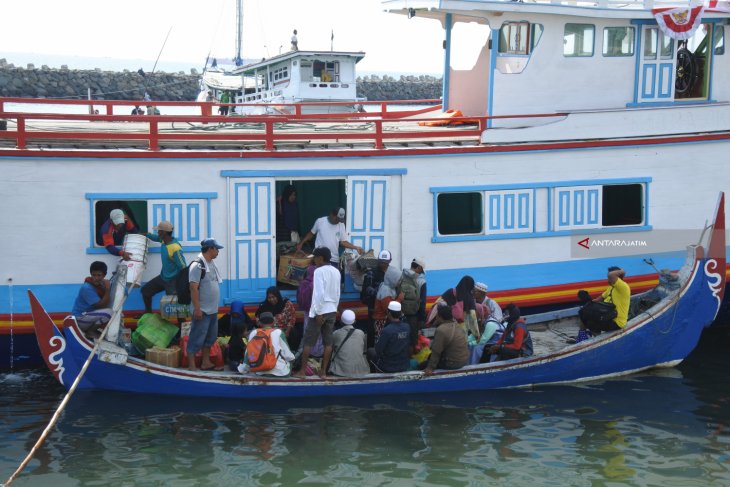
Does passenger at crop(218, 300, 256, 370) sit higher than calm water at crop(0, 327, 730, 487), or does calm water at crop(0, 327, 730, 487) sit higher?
passenger at crop(218, 300, 256, 370)

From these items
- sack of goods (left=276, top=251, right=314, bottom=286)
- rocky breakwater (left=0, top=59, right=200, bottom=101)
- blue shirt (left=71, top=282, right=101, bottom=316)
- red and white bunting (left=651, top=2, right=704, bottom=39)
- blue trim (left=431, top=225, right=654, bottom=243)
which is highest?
rocky breakwater (left=0, top=59, right=200, bottom=101)

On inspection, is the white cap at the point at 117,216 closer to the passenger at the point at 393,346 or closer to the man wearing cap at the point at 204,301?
the man wearing cap at the point at 204,301

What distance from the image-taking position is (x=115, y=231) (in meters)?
11.8

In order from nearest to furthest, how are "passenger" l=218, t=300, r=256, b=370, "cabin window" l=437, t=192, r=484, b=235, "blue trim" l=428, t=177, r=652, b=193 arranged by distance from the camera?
"passenger" l=218, t=300, r=256, b=370
"blue trim" l=428, t=177, r=652, b=193
"cabin window" l=437, t=192, r=484, b=235

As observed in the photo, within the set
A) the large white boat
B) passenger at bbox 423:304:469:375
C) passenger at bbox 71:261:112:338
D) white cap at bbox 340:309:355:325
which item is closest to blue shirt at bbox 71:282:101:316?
passenger at bbox 71:261:112:338

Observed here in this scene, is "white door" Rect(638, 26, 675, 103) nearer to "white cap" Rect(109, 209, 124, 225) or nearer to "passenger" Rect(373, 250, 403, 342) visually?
"passenger" Rect(373, 250, 403, 342)

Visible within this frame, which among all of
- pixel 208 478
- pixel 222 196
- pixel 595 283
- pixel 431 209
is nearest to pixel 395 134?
pixel 431 209

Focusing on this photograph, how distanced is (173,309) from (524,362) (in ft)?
14.8

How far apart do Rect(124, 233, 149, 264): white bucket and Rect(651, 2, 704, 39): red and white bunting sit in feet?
26.1

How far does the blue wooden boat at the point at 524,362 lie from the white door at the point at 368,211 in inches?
82.5

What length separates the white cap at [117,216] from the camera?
1159cm

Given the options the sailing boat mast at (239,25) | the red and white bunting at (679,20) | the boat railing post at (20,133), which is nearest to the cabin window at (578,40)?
the red and white bunting at (679,20)

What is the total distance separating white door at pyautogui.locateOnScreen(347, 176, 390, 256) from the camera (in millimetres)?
12516

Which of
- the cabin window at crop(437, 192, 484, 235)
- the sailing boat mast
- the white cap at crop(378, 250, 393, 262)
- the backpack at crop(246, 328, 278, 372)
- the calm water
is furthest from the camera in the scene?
the sailing boat mast
